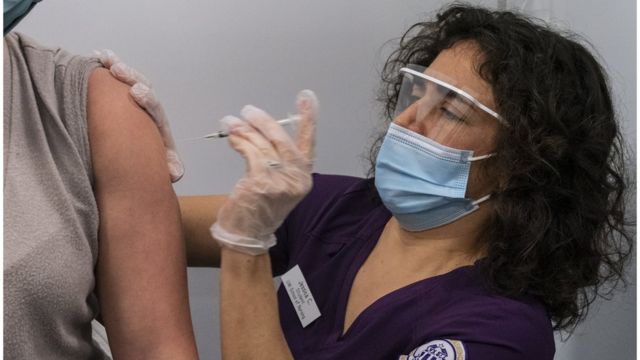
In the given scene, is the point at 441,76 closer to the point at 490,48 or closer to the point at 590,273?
the point at 490,48

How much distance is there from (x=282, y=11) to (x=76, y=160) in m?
0.93

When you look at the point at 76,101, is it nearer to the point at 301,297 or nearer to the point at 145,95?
the point at 145,95

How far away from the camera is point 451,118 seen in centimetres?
134

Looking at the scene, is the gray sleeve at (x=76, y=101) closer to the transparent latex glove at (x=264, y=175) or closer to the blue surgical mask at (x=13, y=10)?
the blue surgical mask at (x=13, y=10)

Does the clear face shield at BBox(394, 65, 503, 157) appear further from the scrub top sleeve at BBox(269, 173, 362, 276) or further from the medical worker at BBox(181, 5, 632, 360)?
the scrub top sleeve at BBox(269, 173, 362, 276)

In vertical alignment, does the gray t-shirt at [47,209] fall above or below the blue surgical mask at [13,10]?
below

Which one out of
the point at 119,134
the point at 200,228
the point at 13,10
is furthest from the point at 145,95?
the point at 200,228

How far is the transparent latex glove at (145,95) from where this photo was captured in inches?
47.2

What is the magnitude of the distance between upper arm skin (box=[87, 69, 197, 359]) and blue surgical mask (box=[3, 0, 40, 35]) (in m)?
0.16

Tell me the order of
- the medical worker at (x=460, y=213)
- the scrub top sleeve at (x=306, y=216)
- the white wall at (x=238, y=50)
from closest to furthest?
the medical worker at (x=460, y=213) → the scrub top sleeve at (x=306, y=216) → the white wall at (x=238, y=50)

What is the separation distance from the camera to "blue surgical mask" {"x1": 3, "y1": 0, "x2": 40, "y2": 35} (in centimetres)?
104

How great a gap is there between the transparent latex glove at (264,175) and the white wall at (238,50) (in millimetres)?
662

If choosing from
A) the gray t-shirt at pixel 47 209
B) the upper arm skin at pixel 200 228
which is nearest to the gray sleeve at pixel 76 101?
the gray t-shirt at pixel 47 209

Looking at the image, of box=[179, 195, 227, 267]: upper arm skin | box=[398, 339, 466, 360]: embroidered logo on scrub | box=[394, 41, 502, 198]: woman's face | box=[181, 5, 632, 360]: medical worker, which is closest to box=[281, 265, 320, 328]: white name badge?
box=[181, 5, 632, 360]: medical worker
